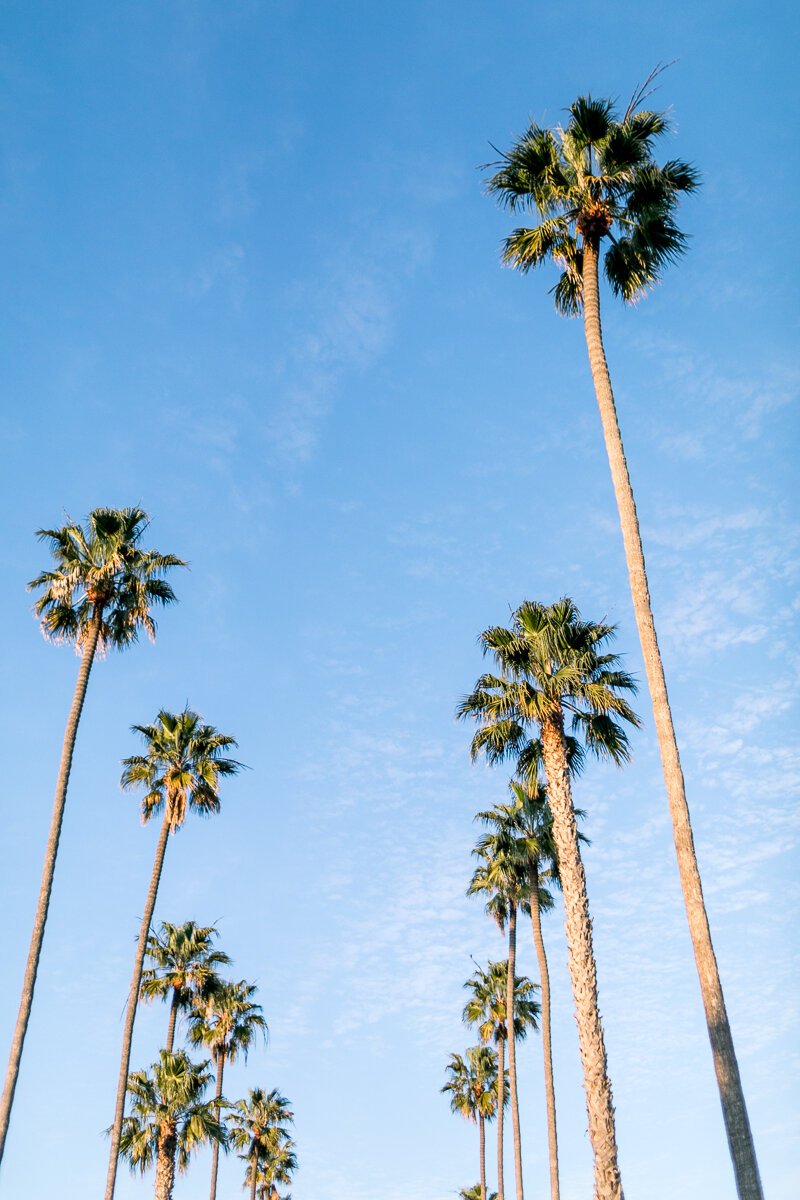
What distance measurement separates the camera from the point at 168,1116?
33.4 metres

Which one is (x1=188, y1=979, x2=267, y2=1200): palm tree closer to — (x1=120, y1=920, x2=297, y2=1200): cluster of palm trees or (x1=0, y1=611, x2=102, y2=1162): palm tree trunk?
(x1=120, y1=920, x2=297, y2=1200): cluster of palm trees

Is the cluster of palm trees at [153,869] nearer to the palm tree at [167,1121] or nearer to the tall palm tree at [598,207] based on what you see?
the palm tree at [167,1121]

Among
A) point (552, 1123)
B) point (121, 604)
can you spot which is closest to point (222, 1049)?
point (552, 1123)

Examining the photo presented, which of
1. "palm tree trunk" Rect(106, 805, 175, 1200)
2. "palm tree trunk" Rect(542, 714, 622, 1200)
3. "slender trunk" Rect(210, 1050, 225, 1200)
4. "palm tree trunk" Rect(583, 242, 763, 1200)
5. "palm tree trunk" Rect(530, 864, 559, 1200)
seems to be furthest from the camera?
"slender trunk" Rect(210, 1050, 225, 1200)

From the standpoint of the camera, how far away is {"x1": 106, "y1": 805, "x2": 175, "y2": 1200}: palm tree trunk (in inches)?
1105

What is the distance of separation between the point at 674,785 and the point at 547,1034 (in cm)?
2274

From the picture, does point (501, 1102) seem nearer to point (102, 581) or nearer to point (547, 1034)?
point (547, 1034)

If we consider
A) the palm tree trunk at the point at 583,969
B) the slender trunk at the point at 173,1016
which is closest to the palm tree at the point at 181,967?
the slender trunk at the point at 173,1016

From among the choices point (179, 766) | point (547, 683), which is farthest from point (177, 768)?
point (547, 683)

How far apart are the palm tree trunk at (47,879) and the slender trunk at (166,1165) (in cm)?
1486

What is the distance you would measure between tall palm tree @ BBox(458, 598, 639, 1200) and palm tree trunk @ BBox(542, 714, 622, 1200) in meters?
0.02

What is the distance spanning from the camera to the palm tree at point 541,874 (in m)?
33.1

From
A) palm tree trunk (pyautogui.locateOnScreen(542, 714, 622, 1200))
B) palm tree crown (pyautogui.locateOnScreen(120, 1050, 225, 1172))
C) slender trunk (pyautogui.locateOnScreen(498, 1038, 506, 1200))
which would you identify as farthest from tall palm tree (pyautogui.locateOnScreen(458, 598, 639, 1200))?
slender trunk (pyautogui.locateOnScreen(498, 1038, 506, 1200))

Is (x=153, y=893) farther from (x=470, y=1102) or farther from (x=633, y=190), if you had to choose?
(x=470, y=1102)
